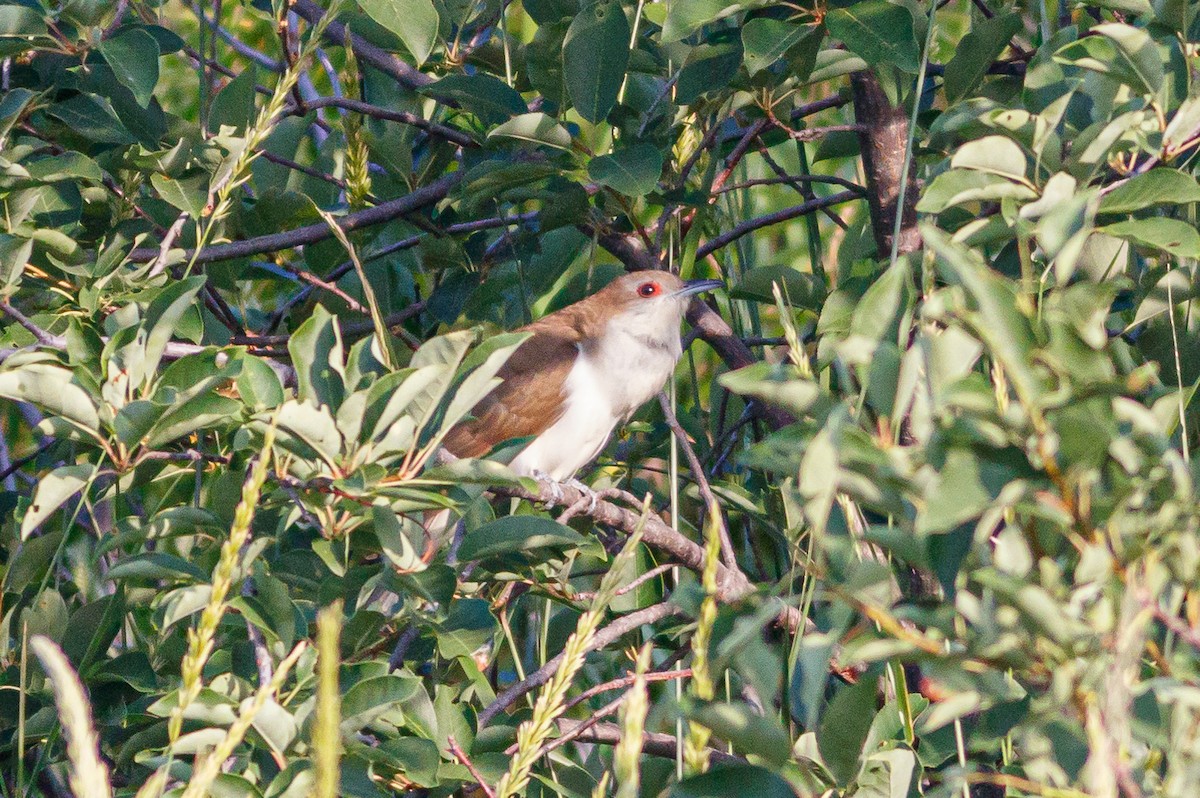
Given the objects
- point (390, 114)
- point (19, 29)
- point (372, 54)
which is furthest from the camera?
point (372, 54)

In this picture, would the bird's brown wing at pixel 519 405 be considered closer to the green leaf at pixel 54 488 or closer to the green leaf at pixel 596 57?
the green leaf at pixel 596 57

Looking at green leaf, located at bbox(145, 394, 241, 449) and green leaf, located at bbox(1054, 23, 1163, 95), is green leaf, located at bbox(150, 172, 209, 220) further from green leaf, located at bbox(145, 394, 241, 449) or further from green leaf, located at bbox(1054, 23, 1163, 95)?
green leaf, located at bbox(1054, 23, 1163, 95)

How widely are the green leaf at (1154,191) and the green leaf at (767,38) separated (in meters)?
0.77

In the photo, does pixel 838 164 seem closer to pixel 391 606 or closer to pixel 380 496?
pixel 391 606

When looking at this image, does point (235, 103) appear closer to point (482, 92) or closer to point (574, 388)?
point (482, 92)

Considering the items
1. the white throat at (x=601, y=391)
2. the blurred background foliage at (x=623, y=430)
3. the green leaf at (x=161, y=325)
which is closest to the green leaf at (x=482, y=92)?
the blurred background foliage at (x=623, y=430)

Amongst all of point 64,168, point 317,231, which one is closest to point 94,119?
point 64,168

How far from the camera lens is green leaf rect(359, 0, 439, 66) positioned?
2723 millimetres

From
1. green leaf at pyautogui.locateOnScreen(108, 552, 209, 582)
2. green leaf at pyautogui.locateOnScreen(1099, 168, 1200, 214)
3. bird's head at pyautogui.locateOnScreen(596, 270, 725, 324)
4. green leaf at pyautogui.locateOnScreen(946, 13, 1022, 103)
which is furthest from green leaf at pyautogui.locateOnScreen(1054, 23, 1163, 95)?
bird's head at pyautogui.locateOnScreen(596, 270, 725, 324)

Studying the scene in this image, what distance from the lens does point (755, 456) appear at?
1406 mm

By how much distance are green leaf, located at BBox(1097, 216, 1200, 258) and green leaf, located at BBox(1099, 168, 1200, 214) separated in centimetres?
3

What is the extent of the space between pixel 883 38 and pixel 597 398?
7.85 ft

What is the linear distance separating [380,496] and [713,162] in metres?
1.69

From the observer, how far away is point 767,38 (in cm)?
260
